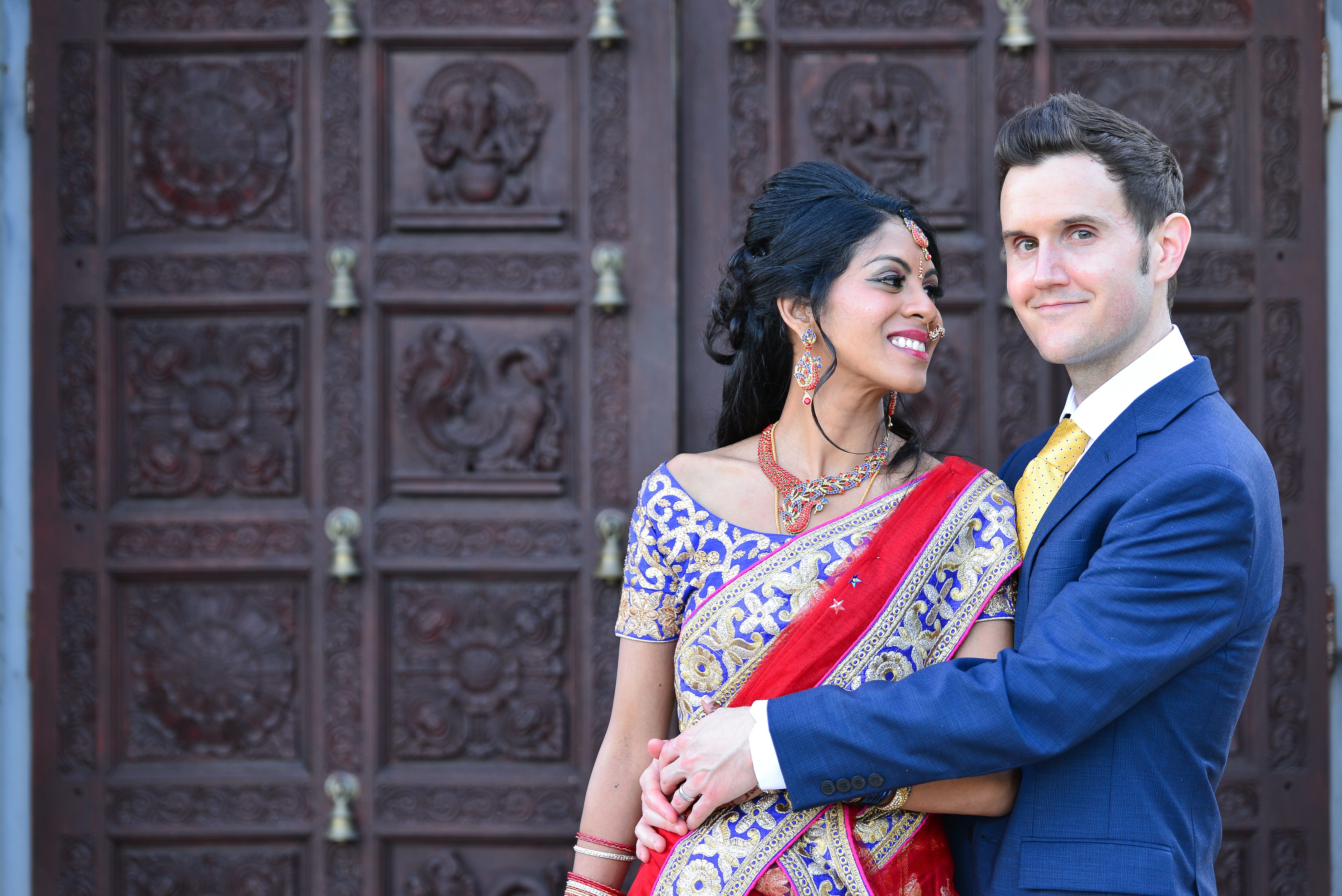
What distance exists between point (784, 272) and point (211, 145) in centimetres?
157

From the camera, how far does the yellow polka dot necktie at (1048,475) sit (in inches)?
58.0

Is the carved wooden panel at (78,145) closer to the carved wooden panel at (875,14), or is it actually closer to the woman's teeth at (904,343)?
the carved wooden panel at (875,14)

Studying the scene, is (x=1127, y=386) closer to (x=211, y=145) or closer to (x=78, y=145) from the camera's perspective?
(x=211, y=145)

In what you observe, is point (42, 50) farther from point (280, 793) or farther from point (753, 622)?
point (753, 622)

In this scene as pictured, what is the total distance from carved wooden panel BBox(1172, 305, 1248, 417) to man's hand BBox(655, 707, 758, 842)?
1581 mm

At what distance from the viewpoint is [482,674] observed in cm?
238

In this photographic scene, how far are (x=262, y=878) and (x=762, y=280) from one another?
73.1 inches

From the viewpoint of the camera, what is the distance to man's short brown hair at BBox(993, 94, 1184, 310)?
139cm

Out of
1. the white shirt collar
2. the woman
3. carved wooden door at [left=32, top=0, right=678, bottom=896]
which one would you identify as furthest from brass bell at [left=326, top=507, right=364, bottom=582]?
the white shirt collar

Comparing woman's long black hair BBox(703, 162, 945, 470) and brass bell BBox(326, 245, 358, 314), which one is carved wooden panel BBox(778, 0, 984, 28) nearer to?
woman's long black hair BBox(703, 162, 945, 470)

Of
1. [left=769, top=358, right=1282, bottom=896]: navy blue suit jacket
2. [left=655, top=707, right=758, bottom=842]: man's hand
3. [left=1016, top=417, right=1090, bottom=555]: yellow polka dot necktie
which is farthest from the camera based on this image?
[left=1016, top=417, right=1090, bottom=555]: yellow polka dot necktie

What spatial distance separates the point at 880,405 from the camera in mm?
1643

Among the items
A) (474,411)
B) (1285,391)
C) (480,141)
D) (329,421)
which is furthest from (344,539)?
(1285,391)

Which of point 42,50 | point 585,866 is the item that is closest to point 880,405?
point 585,866
